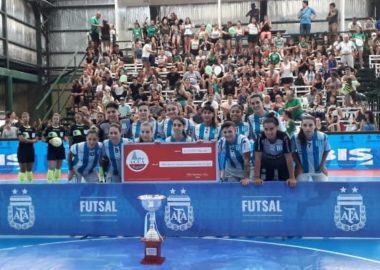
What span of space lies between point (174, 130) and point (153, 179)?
0.94m

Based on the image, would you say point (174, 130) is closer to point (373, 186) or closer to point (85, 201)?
point (85, 201)

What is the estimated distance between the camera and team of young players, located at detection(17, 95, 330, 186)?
26.2 feet

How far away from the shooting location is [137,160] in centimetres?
884

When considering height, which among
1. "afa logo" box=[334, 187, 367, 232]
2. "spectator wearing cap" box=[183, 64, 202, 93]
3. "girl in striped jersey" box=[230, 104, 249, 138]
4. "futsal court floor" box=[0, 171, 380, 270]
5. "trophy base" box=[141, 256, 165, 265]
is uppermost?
"spectator wearing cap" box=[183, 64, 202, 93]

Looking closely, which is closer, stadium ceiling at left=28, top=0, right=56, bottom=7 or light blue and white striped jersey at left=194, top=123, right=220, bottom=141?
light blue and white striped jersey at left=194, top=123, right=220, bottom=141

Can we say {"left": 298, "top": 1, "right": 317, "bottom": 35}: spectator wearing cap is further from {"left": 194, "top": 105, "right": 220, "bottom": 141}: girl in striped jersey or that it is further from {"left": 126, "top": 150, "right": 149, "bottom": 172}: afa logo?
{"left": 126, "top": 150, "right": 149, "bottom": 172}: afa logo

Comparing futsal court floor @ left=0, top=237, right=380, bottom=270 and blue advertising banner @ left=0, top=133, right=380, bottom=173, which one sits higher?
blue advertising banner @ left=0, top=133, right=380, bottom=173

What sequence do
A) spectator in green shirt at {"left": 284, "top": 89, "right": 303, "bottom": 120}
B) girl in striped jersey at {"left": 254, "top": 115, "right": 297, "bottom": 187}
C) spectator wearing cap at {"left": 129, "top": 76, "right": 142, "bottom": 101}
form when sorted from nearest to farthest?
girl in striped jersey at {"left": 254, "top": 115, "right": 297, "bottom": 187}
spectator in green shirt at {"left": 284, "top": 89, "right": 303, "bottom": 120}
spectator wearing cap at {"left": 129, "top": 76, "right": 142, "bottom": 101}

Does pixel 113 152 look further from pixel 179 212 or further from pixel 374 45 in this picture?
pixel 374 45

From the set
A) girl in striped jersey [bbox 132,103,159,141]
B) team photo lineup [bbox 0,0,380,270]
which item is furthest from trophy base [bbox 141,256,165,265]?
girl in striped jersey [bbox 132,103,159,141]

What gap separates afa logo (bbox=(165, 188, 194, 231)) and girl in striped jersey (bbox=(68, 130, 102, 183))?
5.31ft

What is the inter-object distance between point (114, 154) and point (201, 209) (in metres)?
1.77

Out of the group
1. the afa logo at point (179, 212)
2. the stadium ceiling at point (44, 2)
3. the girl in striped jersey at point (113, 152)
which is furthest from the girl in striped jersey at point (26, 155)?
the stadium ceiling at point (44, 2)

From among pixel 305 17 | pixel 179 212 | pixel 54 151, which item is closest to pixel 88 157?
pixel 179 212
